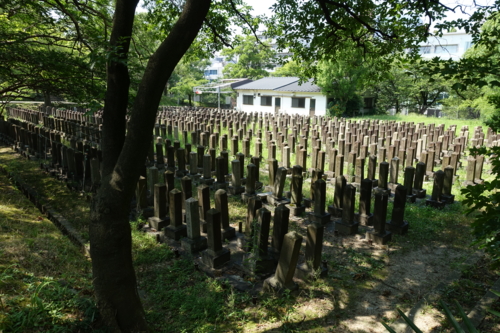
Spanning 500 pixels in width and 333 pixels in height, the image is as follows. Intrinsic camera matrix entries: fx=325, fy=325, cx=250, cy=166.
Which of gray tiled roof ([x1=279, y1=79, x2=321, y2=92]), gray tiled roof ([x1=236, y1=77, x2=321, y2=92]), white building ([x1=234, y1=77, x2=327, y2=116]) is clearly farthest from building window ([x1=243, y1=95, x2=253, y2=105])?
gray tiled roof ([x1=279, y1=79, x2=321, y2=92])

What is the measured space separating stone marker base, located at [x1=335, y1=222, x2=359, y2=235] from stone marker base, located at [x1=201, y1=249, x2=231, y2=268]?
2056 mm

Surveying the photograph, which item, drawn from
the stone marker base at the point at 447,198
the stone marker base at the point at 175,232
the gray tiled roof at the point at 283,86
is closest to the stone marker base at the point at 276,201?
the stone marker base at the point at 175,232

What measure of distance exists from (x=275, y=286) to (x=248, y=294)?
1.05ft

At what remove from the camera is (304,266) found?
3.92 metres

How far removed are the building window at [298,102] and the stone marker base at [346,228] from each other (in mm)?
27468

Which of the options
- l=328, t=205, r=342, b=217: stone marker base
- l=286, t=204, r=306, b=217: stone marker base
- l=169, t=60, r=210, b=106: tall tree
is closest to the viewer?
l=328, t=205, r=342, b=217: stone marker base

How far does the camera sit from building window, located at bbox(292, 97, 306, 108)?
31.8 m

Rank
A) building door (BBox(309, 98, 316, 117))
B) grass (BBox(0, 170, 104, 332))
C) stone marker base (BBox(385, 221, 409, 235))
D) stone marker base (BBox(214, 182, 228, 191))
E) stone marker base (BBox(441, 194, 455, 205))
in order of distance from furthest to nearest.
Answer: building door (BBox(309, 98, 316, 117))
stone marker base (BBox(214, 182, 228, 191))
stone marker base (BBox(441, 194, 455, 205))
stone marker base (BBox(385, 221, 409, 235))
grass (BBox(0, 170, 104, 332))

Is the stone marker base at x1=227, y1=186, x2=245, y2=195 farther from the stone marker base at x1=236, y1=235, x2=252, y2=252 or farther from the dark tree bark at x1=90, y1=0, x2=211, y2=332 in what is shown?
the dark tree bark at x1=90, y1=0, x2=211, y2=332

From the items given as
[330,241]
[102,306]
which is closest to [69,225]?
[102,306]

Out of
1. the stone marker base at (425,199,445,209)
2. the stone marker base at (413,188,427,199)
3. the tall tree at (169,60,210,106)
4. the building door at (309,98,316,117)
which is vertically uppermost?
the tall tree at (169,60,210,106)

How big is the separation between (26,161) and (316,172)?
9468 millimetres

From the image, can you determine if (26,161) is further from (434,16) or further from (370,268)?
(434,16)

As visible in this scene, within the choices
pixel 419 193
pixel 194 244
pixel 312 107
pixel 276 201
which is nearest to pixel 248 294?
pixel 194 244
